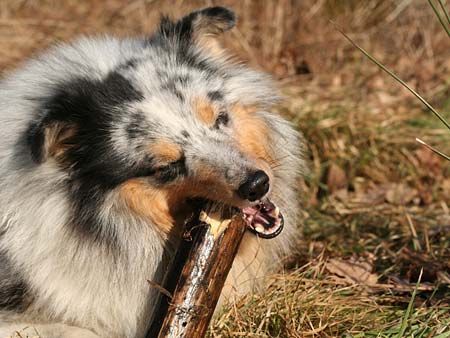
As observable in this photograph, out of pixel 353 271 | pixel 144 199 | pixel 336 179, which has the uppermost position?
pixel 144 199

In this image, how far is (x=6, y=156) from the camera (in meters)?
3.49

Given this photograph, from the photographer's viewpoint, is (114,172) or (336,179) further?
(336,179)

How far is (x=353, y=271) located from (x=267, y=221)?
95cm

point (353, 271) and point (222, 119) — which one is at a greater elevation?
point (222, 119)

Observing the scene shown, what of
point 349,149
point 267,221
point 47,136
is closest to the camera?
point 47,136

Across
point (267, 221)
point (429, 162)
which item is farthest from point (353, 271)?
point (429, 162)

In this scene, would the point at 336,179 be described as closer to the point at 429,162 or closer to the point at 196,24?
the point at 429,162

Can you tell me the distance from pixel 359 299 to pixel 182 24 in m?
1.61

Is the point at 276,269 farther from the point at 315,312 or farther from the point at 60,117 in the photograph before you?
the point at 60,117

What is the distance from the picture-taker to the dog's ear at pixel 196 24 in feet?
12.5

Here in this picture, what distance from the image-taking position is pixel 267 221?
139 inches

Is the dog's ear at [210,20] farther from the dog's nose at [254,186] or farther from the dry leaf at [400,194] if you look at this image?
the dry leaf at [400,194]

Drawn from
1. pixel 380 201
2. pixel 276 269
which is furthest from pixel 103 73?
pixel 380 201

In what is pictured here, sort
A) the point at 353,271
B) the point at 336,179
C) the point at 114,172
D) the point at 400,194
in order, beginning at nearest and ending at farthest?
the point at 114,172
the point at 353,271
the point at 400,194
the point at 336,179
